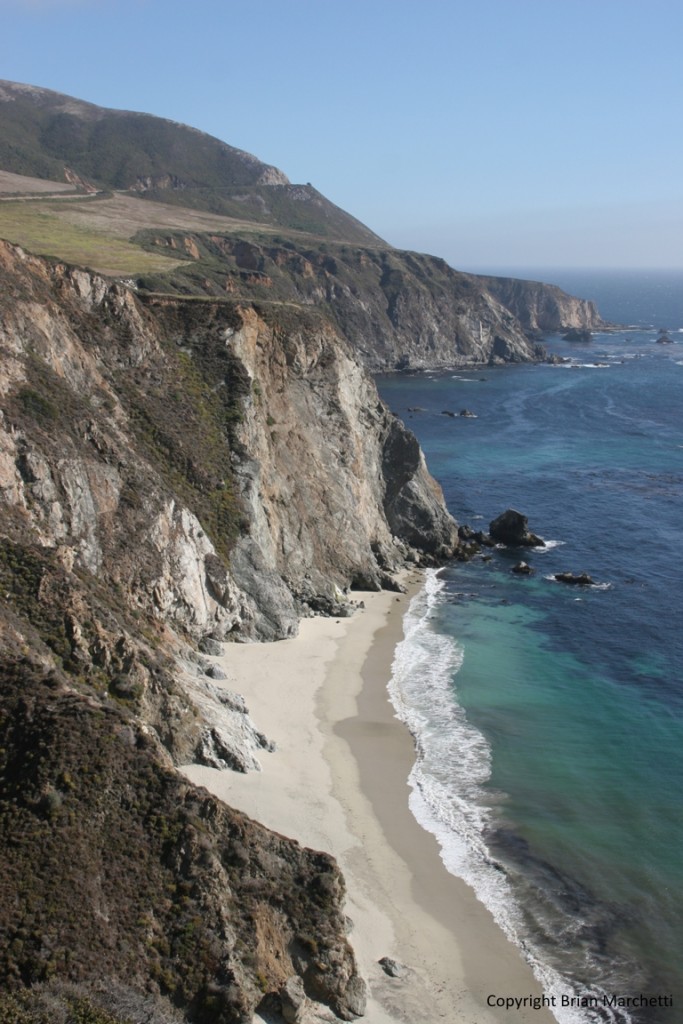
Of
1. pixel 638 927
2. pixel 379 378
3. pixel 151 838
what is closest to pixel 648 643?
pixel 638 927

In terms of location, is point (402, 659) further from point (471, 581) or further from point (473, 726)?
point (471, 581)

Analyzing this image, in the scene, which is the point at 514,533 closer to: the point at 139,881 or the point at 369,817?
the point at 369,817

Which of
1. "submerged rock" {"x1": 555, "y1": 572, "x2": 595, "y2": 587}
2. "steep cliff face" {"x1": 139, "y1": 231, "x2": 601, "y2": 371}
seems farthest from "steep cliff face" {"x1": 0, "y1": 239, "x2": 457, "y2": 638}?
"steep cliff face" {"x1": 139, "y1": 231, "x2": 601, "y2": 371}

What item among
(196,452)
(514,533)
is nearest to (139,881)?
(196,452)

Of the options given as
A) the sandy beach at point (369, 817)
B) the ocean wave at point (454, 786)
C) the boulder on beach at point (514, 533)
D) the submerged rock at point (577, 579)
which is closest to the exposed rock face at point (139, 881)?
the sandy beach at point (369, 817)

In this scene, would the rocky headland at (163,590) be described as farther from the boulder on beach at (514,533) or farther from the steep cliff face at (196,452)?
the boulder on beach at (514,533)
